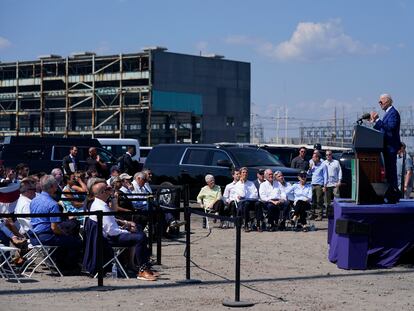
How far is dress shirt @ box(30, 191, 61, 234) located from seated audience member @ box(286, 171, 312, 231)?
8.61 metres

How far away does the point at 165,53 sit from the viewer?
71.5 meters

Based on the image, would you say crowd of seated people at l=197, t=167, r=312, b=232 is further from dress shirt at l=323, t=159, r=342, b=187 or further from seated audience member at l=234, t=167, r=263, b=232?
dress shirt at l=323, t=159, r=342, b=187

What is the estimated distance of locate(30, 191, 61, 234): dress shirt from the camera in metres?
11.0

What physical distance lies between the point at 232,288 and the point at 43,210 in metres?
2.84

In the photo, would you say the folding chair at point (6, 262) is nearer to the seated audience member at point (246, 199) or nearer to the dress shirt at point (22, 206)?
the dress shirt at point (22, 206)

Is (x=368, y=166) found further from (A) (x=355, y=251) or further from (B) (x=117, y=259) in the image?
(B) (x=117, y=259)

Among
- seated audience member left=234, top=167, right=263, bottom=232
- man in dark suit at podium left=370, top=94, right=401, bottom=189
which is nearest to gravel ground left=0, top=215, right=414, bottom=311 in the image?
man in dark suit at podium left=370, top=94, right=401, bottom=189

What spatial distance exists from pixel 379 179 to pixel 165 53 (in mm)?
59887

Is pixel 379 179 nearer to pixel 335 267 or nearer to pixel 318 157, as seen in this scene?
pixel 335 267

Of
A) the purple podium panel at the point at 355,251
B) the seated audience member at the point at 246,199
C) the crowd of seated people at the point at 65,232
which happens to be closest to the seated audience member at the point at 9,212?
the crowd of seated people at the point at 65,232

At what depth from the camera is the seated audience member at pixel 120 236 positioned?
10.8 meters

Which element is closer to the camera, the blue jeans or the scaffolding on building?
the blue jeans

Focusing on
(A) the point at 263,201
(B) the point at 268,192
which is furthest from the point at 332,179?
(A) the point at 263,201

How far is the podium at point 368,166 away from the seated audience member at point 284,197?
Result: 19.4 ft
